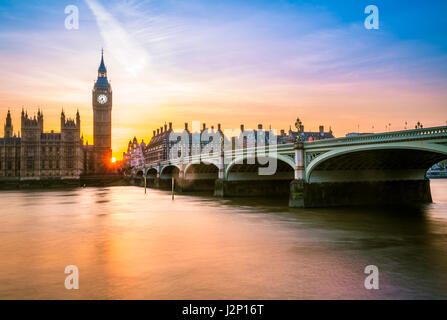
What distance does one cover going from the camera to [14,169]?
11462 cm

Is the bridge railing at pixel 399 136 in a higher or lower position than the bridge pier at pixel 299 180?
higher

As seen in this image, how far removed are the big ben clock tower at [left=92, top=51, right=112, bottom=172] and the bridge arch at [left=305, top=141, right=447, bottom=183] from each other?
433 feet

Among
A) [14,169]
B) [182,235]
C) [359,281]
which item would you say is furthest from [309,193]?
[14,169]

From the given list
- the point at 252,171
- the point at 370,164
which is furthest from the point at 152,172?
the point at 370,164

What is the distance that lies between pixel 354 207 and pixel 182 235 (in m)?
18.9

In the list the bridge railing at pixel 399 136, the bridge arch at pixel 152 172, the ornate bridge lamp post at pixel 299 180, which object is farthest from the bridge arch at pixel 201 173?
the bridge railing at pixel 399 136

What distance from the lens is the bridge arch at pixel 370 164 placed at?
28.6m

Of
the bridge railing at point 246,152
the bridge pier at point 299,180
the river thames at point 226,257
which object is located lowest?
the river thames at point 226,257

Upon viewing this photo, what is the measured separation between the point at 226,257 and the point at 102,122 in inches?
6054

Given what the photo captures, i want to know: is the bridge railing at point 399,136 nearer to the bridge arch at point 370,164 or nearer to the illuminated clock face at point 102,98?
the bridge arch at point 370,164

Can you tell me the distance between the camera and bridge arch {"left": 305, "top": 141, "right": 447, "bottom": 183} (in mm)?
28589

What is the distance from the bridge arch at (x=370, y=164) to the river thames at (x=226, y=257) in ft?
17.8

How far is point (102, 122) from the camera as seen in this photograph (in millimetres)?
158000
